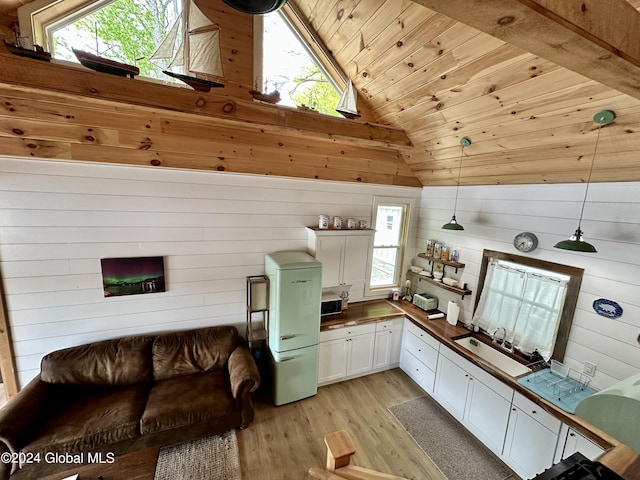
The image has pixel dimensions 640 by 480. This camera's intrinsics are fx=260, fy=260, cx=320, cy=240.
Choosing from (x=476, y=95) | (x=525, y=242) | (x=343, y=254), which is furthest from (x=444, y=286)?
(x=476, y=95)

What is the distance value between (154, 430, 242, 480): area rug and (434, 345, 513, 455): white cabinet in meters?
2.27

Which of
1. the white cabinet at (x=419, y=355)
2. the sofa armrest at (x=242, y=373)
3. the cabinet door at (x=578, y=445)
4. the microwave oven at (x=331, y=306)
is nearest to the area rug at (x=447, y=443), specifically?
the white cabinet at (x=419, y=355)

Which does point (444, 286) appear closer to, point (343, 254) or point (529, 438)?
point (343, 254)

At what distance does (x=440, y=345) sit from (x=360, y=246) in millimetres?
1529

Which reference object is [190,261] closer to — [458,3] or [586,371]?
[458,3]

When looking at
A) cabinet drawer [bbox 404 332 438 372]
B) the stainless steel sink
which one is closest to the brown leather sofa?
cabinet drawer [bbox 404 332 438 372]

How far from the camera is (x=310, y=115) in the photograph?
253 cm

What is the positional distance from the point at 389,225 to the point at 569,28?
3260 mm

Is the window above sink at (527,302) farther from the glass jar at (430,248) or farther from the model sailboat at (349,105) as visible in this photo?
the model sailboat at (349,105)

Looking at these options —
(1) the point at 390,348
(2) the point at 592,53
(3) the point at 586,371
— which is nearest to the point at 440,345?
(1) the point at 390,348

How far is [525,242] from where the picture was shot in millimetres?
2713

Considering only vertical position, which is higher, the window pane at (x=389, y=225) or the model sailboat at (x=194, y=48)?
the model sailboat at (x=194, y=48)

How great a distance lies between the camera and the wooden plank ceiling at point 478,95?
5.55 ft

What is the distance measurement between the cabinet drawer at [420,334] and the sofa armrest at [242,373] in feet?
6.73
